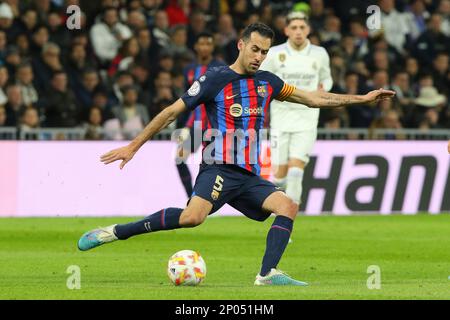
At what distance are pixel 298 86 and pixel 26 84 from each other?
5372 millimetres

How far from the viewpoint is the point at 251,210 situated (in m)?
10.8

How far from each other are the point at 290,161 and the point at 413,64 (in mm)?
8222

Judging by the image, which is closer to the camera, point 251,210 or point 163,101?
point 251,210

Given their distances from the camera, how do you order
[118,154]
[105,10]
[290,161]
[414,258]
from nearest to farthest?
[118,154] → [414,258] → [290,161] → [105,10]

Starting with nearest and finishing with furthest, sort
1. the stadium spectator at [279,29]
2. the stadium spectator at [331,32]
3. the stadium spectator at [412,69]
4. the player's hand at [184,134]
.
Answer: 1. the player's hand at [184,134]
2. the stadium spectator at [279,29]
3. the stadium spectator at [331,32]
4. the stadium spectator at [412,69]

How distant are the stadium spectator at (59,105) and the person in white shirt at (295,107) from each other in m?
4.46

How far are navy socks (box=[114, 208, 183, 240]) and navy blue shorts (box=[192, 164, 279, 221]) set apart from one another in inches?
10.1

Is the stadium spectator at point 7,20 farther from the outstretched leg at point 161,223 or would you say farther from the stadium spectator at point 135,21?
the outstretched leg at point 161,223

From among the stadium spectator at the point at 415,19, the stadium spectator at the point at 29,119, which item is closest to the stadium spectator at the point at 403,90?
the stadium spectator at the point at 415,19

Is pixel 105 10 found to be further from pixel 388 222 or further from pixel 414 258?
pixel 414 258

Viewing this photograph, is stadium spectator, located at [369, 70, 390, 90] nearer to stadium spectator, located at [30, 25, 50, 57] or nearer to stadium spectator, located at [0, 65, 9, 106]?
stadium spectator, located at [30, 25, 50, 57]

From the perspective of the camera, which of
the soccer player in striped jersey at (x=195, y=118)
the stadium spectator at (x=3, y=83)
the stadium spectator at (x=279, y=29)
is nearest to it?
the soccer player in striped jersey at (x=195, y=118)

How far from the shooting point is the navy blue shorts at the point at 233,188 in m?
10.6

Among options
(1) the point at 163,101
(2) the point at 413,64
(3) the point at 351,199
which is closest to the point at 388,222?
(3) the point at 351,199
